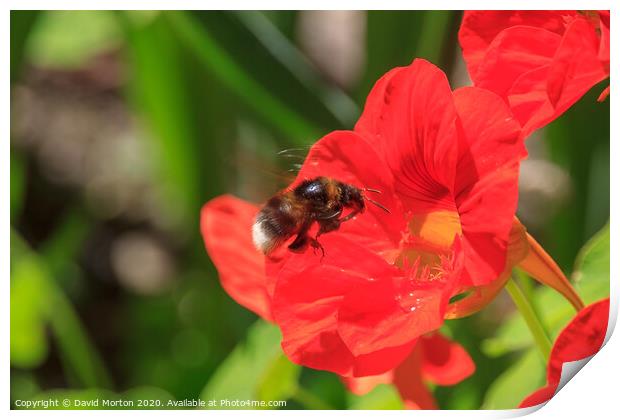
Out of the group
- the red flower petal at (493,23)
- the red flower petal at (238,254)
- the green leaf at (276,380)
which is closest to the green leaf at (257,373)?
the green leaf at (276,380)

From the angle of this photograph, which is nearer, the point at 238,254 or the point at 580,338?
the point at 580,338

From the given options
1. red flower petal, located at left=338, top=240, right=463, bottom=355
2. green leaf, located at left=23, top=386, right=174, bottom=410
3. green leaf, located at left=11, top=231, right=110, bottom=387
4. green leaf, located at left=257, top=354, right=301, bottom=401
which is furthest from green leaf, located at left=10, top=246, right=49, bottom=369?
red flower petal, located at left=338, top=240, right=463, bottom=355

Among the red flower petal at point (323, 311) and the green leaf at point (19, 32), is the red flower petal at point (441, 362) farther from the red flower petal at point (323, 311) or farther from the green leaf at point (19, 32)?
the green leaf at point (19, 32)

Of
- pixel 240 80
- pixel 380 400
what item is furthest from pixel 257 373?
pixel 240 80

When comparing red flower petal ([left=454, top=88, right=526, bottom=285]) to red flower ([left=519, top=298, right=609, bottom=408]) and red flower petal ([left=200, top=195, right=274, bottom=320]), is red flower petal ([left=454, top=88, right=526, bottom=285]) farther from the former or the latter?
red flower petal ([left=200, top=195, right=274, bottom=320])

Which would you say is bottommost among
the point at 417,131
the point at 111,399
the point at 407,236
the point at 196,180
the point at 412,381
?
the point at 111,399

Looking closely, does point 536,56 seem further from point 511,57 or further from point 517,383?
point 517,383

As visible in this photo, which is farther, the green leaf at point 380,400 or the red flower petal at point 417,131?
the green leaf at point 380,400

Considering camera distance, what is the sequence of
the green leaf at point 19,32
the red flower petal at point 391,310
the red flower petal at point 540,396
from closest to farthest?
1. the red flower petal at point 391,310
2. the red flower petal at point 540,396
3. the green leaf at point 19,32
